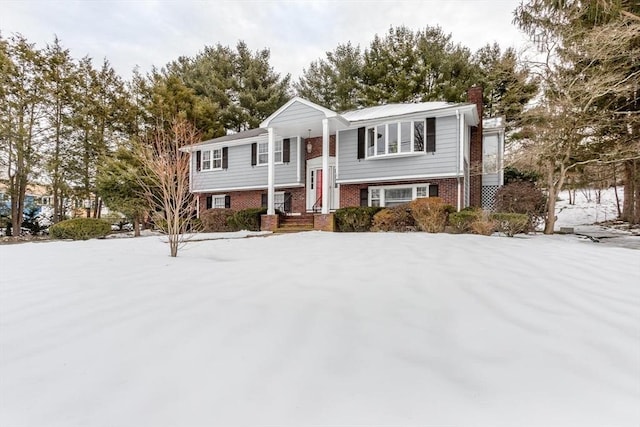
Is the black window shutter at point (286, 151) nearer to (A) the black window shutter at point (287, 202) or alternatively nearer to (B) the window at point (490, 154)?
(A) the black window shutter at point (287, 202)

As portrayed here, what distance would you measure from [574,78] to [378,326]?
36.9 ft

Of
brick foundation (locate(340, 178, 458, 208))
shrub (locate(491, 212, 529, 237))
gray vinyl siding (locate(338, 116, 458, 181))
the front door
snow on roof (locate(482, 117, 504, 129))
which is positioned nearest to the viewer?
shrub (locate(491, 212, 529, 237))

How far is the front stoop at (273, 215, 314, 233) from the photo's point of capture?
12.6 m

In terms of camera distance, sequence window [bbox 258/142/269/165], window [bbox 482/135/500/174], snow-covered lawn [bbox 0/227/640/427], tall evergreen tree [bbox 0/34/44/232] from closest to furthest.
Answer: snow-covered lawn [bbox 0/227/640/427], window [bbox 482/135/500/174], tall evergreen tree [bbox 0/34/44/232], window [bbox 258/142/269/165]

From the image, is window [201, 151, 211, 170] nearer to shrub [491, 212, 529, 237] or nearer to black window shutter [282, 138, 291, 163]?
black window shutter [282, 138, 291, 163]

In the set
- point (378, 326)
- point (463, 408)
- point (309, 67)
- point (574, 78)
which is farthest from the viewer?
point (309, 67)

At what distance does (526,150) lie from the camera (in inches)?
394

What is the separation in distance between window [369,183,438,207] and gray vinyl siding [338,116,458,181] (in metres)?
0.78

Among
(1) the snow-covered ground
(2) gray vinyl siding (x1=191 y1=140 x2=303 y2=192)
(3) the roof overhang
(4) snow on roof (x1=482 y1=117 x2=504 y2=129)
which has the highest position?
(4) snow on roof (x1=482 y1=117 x2=504 y2=129)

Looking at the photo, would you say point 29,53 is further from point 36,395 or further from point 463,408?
point 463,408

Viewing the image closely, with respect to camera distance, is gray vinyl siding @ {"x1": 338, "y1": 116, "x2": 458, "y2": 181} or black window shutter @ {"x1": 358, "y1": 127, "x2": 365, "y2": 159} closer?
gray vinyl siding @ {"x1": 338, "y1": 116, "x2": 458, "y2": 181}

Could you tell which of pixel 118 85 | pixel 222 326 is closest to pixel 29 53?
pixel 118 85

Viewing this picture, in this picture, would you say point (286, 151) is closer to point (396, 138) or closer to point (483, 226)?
point (396, 138)

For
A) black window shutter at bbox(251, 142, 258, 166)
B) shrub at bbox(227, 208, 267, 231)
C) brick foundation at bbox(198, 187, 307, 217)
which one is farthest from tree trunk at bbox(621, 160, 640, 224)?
black window shutter at bbox(251, 142, 258, 166)
